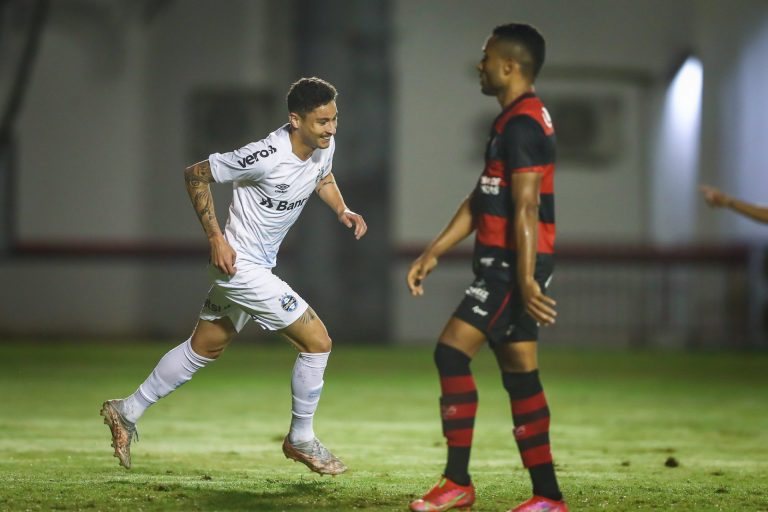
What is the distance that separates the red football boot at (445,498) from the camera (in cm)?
524

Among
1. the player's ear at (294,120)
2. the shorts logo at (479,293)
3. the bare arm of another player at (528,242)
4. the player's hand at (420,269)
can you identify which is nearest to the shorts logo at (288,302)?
the player's ear at (294,120)

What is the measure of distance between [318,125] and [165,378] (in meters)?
1.54

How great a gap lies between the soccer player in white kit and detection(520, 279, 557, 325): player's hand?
59.8 inches

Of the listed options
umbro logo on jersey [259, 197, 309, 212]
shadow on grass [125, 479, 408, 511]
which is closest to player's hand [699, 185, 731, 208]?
umbro logo on jersey [259, 197, 309, 212]

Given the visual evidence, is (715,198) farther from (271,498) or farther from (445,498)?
(271,498)

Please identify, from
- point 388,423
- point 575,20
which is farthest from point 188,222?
point 388,423

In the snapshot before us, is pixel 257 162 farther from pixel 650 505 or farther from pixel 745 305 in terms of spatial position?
pixel 745 305

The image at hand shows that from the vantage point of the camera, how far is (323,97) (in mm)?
6125

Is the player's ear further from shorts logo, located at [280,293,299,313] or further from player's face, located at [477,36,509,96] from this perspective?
player's face, located at [477,36,509,96]

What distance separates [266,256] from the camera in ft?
21.0

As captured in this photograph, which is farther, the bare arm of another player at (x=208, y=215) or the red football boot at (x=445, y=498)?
Answer: the bare arm of another player at (x=208, y=215)

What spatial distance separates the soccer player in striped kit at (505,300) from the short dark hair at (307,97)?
103 cm

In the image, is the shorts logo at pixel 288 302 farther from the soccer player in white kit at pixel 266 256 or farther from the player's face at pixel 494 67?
the player's face at pixel 494 67

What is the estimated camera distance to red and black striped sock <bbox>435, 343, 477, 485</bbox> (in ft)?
17.3
